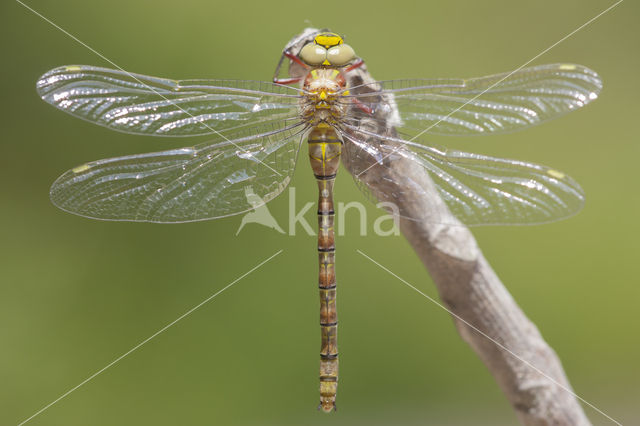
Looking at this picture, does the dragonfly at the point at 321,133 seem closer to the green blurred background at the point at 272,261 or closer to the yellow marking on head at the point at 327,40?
the yellow marking on head at the point at 327,40

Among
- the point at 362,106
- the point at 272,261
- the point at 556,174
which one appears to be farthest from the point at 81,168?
the point at 556,174

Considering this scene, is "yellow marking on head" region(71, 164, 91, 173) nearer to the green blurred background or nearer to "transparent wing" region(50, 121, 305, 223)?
"transparent wing" region(50, 121, 305, 223)

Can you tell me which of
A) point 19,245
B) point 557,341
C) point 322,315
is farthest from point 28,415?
point 557,341

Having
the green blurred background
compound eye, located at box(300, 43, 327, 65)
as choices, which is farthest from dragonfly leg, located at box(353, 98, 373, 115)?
the green blurred background

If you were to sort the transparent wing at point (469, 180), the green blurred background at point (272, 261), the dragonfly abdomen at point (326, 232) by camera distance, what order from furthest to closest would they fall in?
the green blurred background at point (272, 261)
the dragonfly abdomen at point (326, 232)
the transparent wing at point (469, 180)

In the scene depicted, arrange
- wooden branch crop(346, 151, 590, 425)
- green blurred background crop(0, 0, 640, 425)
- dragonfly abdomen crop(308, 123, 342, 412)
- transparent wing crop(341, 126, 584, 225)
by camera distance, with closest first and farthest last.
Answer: wooden branch crop(346, 151, 590, 425)
transparent wing crop(341, 126, 584, 225)
dragonfly abdomen crop(308, 123, 342, 412)
green blurred background crop(0, 0, 640, 425)

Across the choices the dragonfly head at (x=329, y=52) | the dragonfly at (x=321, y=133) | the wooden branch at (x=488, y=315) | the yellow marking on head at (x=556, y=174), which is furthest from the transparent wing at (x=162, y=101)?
the yellow marking on head at (x=556, y=174)
